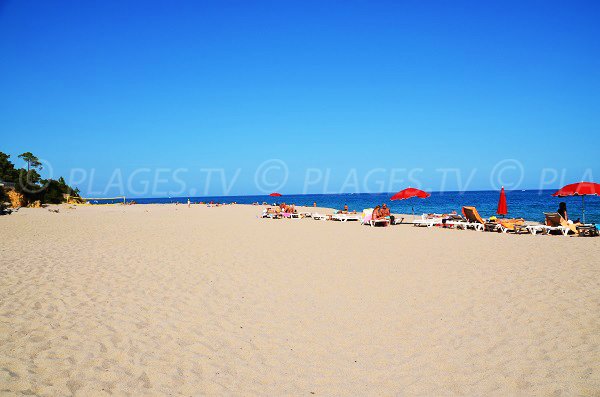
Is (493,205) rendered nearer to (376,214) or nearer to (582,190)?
(376,214)

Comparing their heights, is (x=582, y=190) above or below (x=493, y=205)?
below

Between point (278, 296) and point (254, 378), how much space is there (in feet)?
8.11

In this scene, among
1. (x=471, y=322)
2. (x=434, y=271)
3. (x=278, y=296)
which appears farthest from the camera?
(x=434, y=271)

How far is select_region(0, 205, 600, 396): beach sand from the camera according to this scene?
3410mm

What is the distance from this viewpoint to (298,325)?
4812mm

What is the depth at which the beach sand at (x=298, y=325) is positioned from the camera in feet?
11.2

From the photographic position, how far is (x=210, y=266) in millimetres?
8086

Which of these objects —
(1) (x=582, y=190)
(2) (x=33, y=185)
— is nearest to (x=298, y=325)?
(1) (x=582, y=190)

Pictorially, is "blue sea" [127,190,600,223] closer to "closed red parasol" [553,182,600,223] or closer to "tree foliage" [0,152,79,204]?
"closed red parasol" [553,182,600,223]

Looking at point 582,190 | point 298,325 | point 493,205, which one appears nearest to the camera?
point 298,325

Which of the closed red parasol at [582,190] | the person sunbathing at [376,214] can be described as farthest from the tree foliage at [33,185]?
the closed red parasol at [582,190]

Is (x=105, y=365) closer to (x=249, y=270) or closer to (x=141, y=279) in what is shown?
(x=141, y=279)

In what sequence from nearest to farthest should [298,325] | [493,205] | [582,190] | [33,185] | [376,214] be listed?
[298,325], [582,190], [376,214], [33,185], [493,205]

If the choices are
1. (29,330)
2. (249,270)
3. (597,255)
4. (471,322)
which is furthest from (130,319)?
(597,255)
